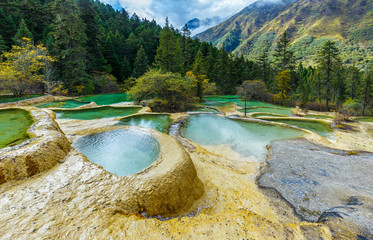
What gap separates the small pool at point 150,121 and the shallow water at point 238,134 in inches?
48.5

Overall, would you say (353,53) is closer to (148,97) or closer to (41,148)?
(148,97)

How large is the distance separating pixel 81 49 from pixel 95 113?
649 inches

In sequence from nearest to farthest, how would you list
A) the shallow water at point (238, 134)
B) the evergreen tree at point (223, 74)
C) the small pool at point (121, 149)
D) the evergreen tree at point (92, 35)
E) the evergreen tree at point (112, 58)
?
the small pool at point (121, 149) < the shallow water at point (238, 134) < the evergreen tree at point (92, 35) < the evergreen tree at point (112, 58) < the evergreen tree at point (223, 74)

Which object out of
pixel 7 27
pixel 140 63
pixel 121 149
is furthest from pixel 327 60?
pixel 7 27

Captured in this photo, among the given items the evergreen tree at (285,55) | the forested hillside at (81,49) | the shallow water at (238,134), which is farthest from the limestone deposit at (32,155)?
the evergreen tree at (285,55)

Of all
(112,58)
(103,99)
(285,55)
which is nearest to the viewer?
(103,99)

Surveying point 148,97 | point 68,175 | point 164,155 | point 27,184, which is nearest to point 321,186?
point 164,155

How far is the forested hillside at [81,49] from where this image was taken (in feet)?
68.5

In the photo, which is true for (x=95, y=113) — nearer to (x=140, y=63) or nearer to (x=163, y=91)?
(x=163, y=91)

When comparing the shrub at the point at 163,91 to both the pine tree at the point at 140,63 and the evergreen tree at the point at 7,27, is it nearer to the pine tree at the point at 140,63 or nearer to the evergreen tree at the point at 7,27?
the pine tree at the point at 140,63

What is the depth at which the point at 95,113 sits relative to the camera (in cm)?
1136

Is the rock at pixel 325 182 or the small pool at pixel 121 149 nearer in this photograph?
the rock at pixel 325 182

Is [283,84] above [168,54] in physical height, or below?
below

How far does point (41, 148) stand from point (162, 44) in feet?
72.7
